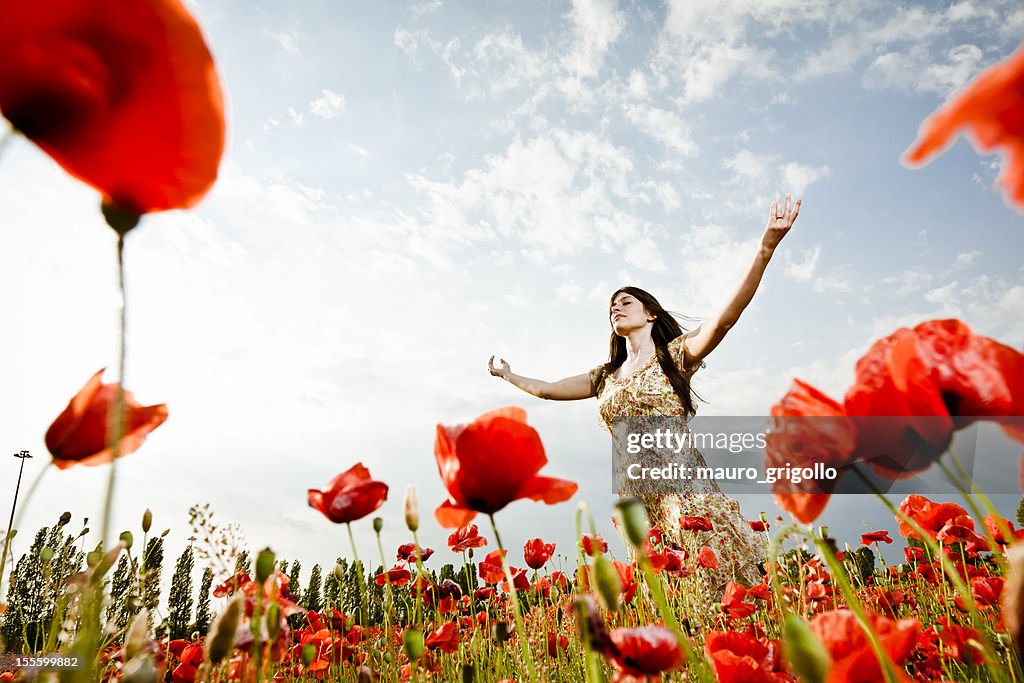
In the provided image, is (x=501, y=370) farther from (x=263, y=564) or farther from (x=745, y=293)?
(x=263, y=564)

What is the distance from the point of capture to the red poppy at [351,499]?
0.99 metres

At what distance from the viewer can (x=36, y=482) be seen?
0.65 metres

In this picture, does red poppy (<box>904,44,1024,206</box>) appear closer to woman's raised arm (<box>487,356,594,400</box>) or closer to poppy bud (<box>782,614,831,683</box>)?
poppy bud (<box>782,614,831,683</box>)

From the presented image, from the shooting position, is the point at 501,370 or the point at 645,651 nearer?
the point at 645,651

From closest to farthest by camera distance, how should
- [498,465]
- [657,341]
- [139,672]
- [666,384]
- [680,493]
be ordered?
[139,672] < [498,465] < [680,493] < [666,384] < [657,341]

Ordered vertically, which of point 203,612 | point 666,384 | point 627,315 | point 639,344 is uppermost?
point 627,315

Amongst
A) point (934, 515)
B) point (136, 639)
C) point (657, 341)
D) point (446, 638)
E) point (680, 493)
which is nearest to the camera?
point (136, 639)

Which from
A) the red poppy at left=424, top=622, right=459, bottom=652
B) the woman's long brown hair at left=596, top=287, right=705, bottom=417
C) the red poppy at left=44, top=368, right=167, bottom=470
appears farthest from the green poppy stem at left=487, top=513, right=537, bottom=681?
the woman's long brown hair at left=596, top=287, right=705, bottom=417

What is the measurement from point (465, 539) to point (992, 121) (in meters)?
2.26

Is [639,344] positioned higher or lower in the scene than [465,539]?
higher

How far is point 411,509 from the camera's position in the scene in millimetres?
959

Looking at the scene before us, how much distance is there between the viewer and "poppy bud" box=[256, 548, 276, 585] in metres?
0.68

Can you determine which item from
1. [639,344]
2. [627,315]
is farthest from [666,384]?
[627,315]

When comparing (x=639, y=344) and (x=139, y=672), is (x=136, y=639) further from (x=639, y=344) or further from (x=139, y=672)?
(x=639, y=344)
